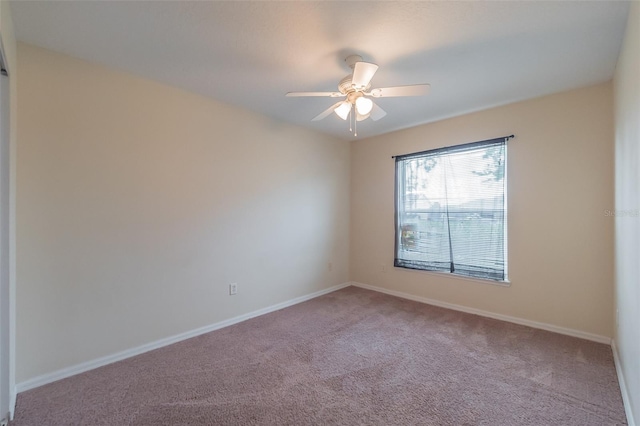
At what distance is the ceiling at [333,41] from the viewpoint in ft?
5.44

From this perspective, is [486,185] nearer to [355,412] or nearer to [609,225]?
[609,225]

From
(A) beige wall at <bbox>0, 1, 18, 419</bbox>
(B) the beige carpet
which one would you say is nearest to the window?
(B) the beige carpet

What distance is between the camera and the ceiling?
1.66 metres

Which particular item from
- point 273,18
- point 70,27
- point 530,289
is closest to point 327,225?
point 530,289

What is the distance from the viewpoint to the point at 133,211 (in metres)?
2.40

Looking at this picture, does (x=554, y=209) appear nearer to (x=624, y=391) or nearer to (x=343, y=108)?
(x=624, y=391)

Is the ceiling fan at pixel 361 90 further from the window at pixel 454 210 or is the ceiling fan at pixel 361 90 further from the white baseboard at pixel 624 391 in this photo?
the white baseboard at pixel 624 391

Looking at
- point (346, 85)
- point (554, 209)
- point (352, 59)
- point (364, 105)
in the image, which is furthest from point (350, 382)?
point (554, 209)

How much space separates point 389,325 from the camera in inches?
119

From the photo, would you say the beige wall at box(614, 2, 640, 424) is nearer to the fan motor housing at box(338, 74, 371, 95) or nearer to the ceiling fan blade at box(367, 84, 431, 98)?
the ceiling fan blade at box(367, 84, 431, 98)

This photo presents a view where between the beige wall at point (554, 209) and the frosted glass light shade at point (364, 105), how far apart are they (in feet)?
5.79

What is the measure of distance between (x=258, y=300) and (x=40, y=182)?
2233 millimetres

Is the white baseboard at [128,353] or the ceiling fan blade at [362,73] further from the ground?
the ceiling fan blade at [362,73]

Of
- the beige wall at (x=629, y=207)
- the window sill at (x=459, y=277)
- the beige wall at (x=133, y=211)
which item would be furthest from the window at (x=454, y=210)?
the beige wall at (x=133, y=211)
